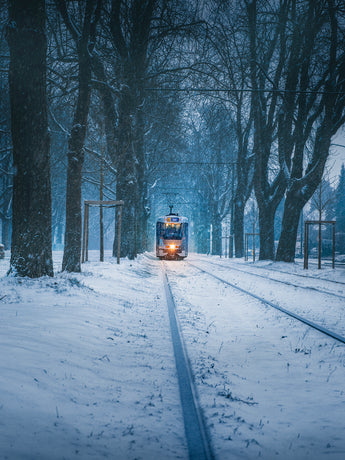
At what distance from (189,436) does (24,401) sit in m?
1.27

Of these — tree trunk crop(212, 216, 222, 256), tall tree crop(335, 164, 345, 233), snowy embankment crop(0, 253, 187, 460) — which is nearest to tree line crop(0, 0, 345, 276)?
snowy embankment crop(0, 253, 187, 460)

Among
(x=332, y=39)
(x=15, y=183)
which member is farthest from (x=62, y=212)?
(x=15, y=183)

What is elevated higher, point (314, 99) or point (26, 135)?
point (314, 99)

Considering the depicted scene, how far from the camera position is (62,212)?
38.4m

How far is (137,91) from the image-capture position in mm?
17234

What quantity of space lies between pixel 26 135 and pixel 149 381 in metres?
5.49

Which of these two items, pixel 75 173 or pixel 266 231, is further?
pixel 266 231

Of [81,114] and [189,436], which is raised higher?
[81,114]

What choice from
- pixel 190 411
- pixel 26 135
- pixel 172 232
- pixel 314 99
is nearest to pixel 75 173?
pixel 26 135

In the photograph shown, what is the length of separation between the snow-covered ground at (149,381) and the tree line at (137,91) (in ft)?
8.90

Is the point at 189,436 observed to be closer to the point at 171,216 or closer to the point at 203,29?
the point at 203,29

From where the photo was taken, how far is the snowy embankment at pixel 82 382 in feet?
8.34

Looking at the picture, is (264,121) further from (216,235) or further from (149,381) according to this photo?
(149,381)

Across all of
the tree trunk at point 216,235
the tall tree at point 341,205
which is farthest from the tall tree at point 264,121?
the tall tree at point 341,205
